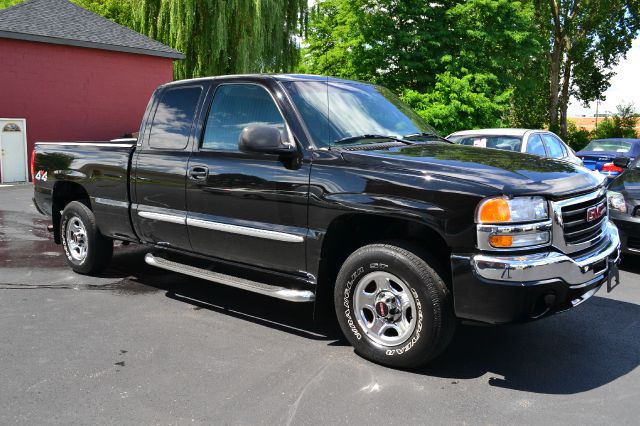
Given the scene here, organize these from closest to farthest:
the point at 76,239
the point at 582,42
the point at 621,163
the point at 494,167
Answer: the point at 494,167 → the point at 76,239 → the point at 621,163 → the point at 582,42

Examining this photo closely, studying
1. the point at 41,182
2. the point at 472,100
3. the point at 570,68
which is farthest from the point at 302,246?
the point at 570,68

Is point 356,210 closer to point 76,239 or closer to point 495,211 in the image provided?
point 495,211

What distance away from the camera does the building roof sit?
64.5 feet

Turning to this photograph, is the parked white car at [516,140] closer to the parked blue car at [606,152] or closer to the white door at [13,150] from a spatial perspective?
the parked blue car at [606,152]

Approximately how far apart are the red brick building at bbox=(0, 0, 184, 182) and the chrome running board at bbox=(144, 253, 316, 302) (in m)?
16.2

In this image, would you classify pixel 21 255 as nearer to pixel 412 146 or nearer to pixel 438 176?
pixel 412 146

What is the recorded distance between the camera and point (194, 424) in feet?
11.0

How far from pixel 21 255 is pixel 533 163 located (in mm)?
6470

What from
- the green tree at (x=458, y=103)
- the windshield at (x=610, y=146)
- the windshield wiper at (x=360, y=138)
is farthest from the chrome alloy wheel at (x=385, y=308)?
the green tree at (x=458, y=103)

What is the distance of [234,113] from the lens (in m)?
5.11

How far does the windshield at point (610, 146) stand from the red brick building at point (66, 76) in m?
15.0

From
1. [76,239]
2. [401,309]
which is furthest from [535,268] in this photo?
[76,239]

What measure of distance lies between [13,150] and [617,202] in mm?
18250

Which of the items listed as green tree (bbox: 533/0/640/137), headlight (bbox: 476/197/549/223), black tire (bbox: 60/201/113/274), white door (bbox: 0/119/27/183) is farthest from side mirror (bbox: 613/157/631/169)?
green tree (bbox: 533/0/640/137)
